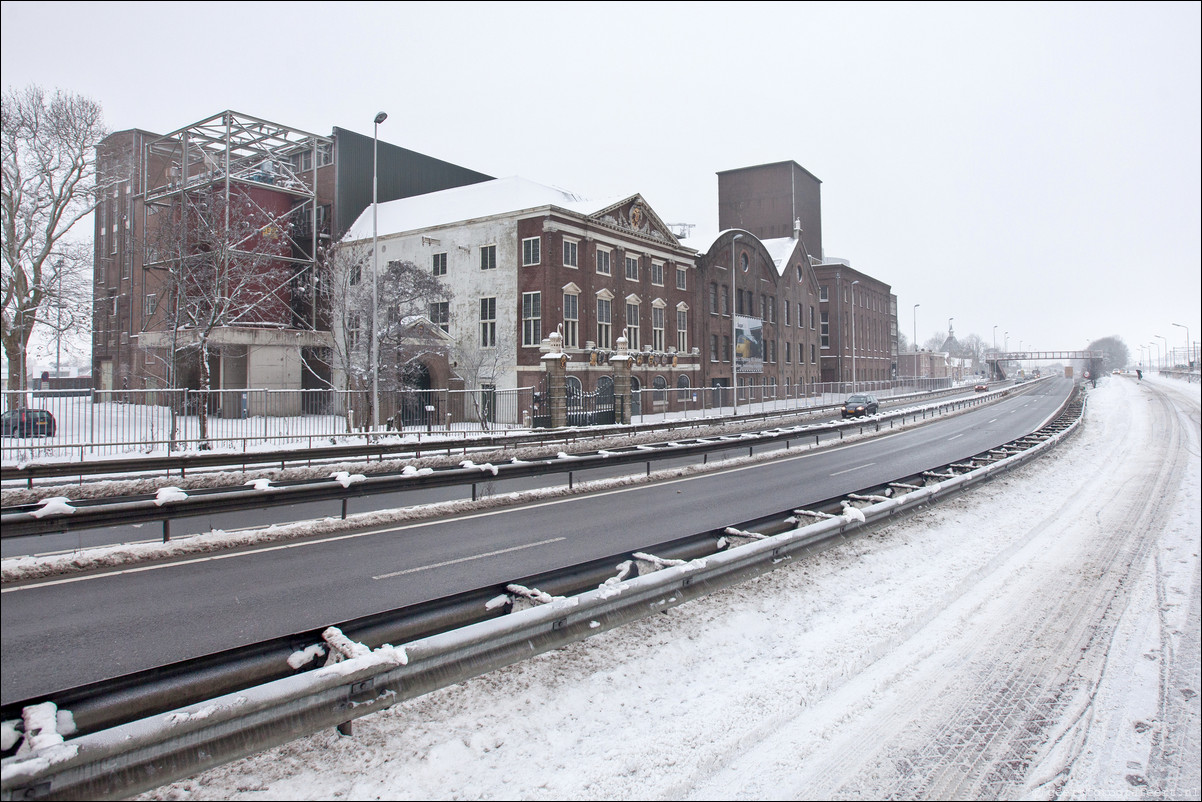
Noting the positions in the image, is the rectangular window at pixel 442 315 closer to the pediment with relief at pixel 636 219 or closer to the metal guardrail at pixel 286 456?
the pediment with relief at pixel 636 219

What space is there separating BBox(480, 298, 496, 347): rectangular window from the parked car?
23984 millimetres

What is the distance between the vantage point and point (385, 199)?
50.6 m

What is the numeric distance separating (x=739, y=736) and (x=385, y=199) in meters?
52.2

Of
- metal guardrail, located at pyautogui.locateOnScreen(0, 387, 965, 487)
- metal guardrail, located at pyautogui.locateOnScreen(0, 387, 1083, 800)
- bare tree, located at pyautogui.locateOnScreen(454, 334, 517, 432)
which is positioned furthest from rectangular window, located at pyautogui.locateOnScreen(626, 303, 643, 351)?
metal guardrail, located at pyautogui.locateOnScreen(0, 387, 1083, 800)

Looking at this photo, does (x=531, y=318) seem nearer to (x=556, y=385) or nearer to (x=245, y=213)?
(x=556, y=385)

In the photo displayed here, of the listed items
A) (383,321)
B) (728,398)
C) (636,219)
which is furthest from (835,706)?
(728,398)

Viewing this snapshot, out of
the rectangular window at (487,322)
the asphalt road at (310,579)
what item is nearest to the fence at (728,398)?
the rectangular window at (487,322)

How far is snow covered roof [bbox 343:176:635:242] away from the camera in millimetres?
41531

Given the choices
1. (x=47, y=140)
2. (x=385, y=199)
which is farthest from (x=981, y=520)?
(x=385, y=199)

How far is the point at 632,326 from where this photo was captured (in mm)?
44938

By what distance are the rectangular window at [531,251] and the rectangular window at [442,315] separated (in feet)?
20.4

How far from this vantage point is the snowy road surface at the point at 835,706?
4.18m

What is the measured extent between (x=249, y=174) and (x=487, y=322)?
1982cm

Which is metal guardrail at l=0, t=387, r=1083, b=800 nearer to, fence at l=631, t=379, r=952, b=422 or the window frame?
fence at l=631, t=379, r=952, b=422
